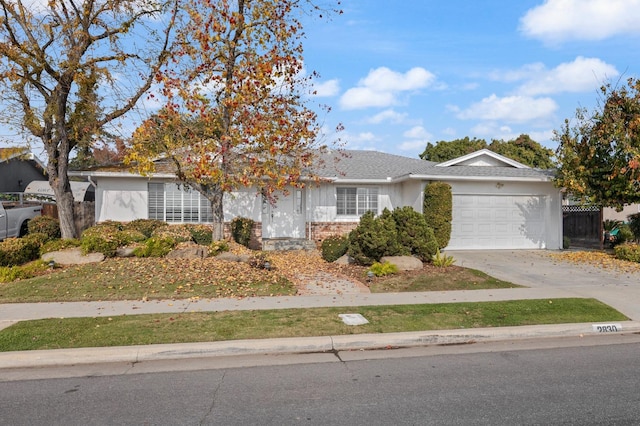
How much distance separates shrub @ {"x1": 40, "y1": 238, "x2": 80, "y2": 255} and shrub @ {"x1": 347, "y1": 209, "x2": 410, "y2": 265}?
7.62 meters

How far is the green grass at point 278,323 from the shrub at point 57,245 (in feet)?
19.0

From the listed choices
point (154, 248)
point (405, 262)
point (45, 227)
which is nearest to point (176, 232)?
point (154, 248)

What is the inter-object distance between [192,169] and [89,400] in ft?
27.5

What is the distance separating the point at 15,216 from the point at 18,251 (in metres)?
4.11

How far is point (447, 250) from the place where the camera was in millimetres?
17328

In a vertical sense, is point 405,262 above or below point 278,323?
above

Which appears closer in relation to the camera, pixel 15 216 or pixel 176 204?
pixel 15 216


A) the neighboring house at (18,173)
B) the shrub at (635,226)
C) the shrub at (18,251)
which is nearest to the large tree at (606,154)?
the shrub at (635,226)

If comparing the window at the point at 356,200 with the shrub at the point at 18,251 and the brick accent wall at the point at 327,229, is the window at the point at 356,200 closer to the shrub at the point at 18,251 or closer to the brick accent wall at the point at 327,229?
the brick accent wall at the point at 327,229

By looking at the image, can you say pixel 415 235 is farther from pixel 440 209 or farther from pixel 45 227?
pixel 45 227

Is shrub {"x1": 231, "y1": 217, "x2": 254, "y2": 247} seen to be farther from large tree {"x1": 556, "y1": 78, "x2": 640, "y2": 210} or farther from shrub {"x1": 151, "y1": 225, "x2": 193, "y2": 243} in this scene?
large tree {"x1": 556, "y1": 78, "x2": 640, "y2": 210}

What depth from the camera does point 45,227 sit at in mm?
15312

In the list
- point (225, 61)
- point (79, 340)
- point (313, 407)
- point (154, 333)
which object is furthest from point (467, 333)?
point (225, 61)

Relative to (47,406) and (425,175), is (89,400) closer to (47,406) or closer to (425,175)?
(47,406)
